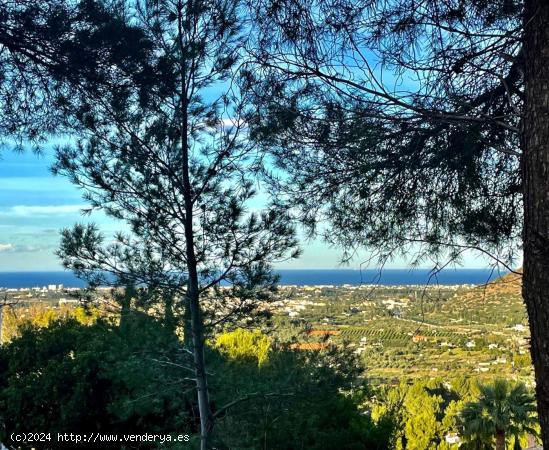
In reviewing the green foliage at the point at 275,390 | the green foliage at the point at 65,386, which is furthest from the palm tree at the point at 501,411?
the green foliage at the point at 275,390

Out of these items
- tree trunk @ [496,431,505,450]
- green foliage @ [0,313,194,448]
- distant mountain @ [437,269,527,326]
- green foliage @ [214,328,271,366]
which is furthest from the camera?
tree trunk @ [496,431,505,450]

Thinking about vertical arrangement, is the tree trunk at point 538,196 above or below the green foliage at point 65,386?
above

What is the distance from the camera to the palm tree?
35.0ft

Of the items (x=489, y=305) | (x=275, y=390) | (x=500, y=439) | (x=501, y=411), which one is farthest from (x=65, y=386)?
(x=500, y=439)

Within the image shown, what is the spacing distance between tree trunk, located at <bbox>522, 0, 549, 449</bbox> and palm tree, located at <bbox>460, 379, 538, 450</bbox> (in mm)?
9977

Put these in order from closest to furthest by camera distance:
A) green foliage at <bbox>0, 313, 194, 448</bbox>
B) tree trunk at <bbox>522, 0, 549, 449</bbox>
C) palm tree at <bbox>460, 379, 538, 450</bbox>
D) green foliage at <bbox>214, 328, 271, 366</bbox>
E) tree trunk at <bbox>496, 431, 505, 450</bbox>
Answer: tree trunk at <bbox>522, 0, 549, 449</bbox> → green foliage at <bbox>214, 328, 271, 366</bbox> → green foliage at <bbox>0, 313, 194, 448</bbox> → palm tree at <bbox>460, 379, 538, 450</bbox> → tree trunk at <bbox>496, 431, 505, 450</bbox>

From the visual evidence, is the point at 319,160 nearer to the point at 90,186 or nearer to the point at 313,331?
the point at 90,186

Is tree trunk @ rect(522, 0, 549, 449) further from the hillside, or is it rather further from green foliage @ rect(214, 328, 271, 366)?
green foliage @ rect(214, 328, 271, 366)

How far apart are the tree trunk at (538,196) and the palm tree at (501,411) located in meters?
9.98

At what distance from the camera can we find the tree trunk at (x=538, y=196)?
1.62 m

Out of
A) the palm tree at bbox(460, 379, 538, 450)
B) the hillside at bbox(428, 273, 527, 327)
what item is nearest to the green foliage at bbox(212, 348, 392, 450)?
the hillside at bbox(428, 273, 527, 327)

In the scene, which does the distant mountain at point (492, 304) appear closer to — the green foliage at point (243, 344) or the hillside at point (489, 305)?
the hillside at point (489, 305)

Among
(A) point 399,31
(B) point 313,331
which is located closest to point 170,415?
(B) point 313,331

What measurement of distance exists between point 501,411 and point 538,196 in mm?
10860
